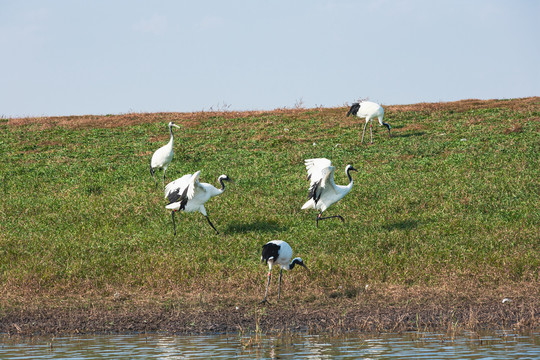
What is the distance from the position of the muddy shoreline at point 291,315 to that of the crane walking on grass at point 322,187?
3.91 metres

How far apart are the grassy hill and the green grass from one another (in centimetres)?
5

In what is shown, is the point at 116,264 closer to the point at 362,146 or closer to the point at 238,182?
the point at 238,182

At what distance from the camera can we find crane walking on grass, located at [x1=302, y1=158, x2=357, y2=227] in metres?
15.2

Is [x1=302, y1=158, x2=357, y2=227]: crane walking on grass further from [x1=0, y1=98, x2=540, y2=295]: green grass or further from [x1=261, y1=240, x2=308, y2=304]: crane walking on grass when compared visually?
[x1=261, y1=240, x2=308, y2=304]: crane walking on grass

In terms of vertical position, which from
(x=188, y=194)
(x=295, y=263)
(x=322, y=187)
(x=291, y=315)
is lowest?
(x=291, y=315)

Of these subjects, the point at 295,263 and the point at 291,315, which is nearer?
the point at 291,315

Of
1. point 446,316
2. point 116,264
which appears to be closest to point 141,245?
point 116,264

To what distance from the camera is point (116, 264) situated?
1371 cm

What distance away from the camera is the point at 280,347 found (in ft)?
29.8

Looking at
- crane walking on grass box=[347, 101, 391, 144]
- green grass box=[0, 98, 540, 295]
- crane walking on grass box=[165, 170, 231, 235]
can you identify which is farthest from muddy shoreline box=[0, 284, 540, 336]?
crane walking on grass box=[347, 101, 391, 144]

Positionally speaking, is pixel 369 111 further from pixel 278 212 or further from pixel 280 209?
pixel 278 212

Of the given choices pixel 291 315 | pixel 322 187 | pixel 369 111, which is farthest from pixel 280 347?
pixel 369 111

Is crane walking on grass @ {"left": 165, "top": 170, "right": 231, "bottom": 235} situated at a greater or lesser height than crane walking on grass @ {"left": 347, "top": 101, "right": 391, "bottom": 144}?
lesser

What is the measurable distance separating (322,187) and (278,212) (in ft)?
6.89
